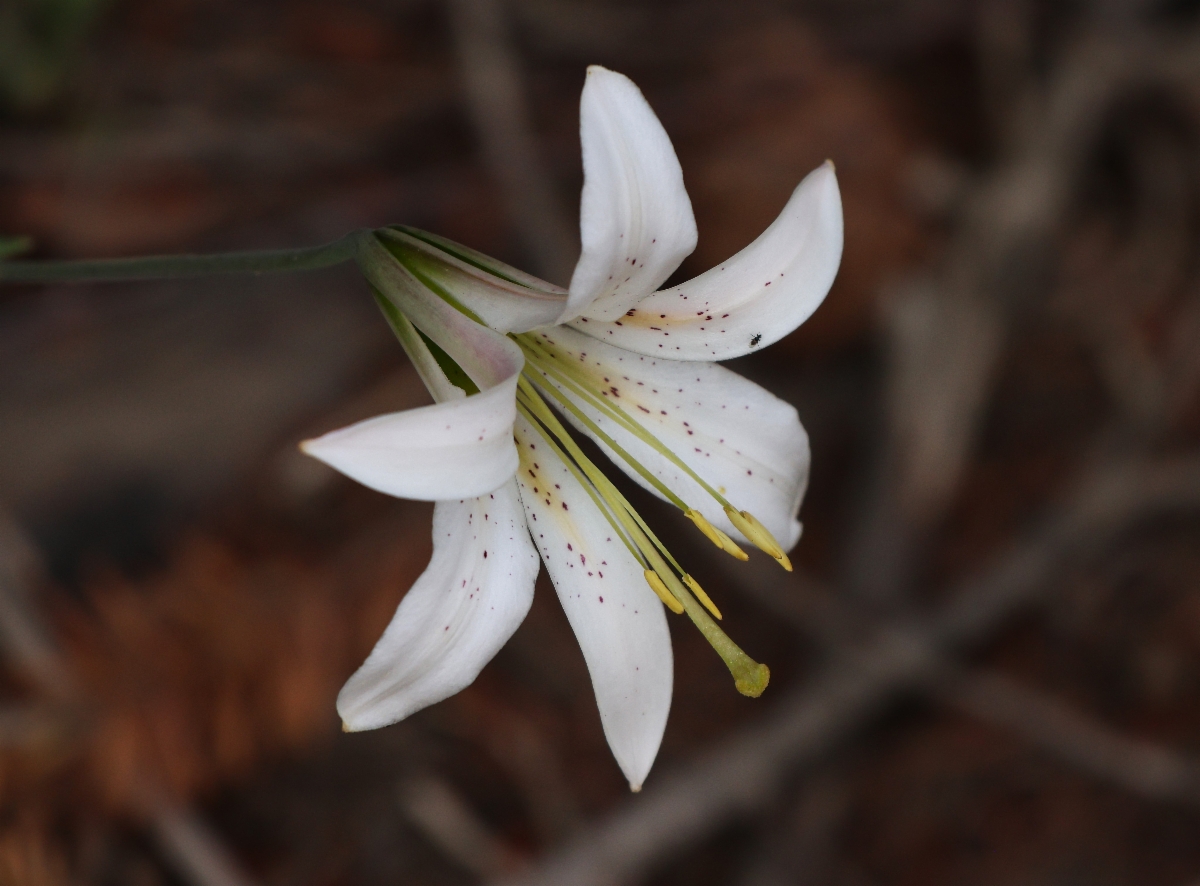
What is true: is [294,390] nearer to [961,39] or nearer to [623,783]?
[623,783]

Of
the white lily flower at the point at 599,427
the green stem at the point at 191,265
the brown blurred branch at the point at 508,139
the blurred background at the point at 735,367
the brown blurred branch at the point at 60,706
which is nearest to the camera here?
the white lily flower at the point at 599,427

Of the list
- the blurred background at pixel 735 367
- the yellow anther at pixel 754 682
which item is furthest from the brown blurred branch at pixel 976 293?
the yellow anther at pixel 754 682

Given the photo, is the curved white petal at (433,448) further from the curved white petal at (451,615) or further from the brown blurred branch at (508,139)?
the brown blurred branch at (508,139)

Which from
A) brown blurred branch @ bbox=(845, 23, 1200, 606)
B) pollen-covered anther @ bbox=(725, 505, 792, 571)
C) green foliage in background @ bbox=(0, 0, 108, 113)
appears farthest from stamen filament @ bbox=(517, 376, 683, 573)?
green foliage in background @ bbox=(0, 0, 108, 113)

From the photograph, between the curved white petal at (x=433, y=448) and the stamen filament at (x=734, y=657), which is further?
the stamen filament at (x=734, y=657)

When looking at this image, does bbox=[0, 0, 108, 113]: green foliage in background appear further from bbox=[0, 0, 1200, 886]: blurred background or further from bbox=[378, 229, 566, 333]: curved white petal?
bbox=[378, 229, 566, 333]: curved white petal

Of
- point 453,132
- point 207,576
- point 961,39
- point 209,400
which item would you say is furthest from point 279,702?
point 961,39
